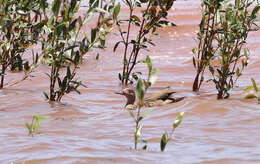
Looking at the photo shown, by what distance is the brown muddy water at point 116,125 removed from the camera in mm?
3648

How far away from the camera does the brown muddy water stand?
365 centimetres

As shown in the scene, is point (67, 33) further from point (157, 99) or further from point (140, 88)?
point (140, 88)

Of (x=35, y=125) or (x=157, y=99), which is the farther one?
(x=157, y=99)

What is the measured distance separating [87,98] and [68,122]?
148 centimetres

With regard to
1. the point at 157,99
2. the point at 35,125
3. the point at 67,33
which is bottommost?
the point at 157,99

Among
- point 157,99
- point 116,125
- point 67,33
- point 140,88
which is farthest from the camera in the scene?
point 157,99

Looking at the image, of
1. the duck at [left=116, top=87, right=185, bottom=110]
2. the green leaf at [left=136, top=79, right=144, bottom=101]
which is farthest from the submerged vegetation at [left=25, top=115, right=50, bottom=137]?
the duck at [left=116, top=87, right=185, bottom=110]

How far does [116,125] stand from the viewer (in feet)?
16.3

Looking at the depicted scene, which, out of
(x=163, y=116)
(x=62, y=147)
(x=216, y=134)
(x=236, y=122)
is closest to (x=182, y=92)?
(x=163, y=116)

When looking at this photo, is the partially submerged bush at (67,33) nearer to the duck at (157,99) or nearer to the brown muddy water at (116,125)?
the brown muddy water at (116,125)

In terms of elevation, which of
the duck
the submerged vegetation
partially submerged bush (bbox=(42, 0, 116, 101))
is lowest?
the duck

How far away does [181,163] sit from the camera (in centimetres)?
347

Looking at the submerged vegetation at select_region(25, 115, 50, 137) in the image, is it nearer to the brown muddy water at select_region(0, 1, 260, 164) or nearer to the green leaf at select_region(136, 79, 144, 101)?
the brown muddy water at select_region(0, 1, 260, 164)

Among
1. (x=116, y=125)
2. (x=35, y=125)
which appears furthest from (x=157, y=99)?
(x=35, y=125)
